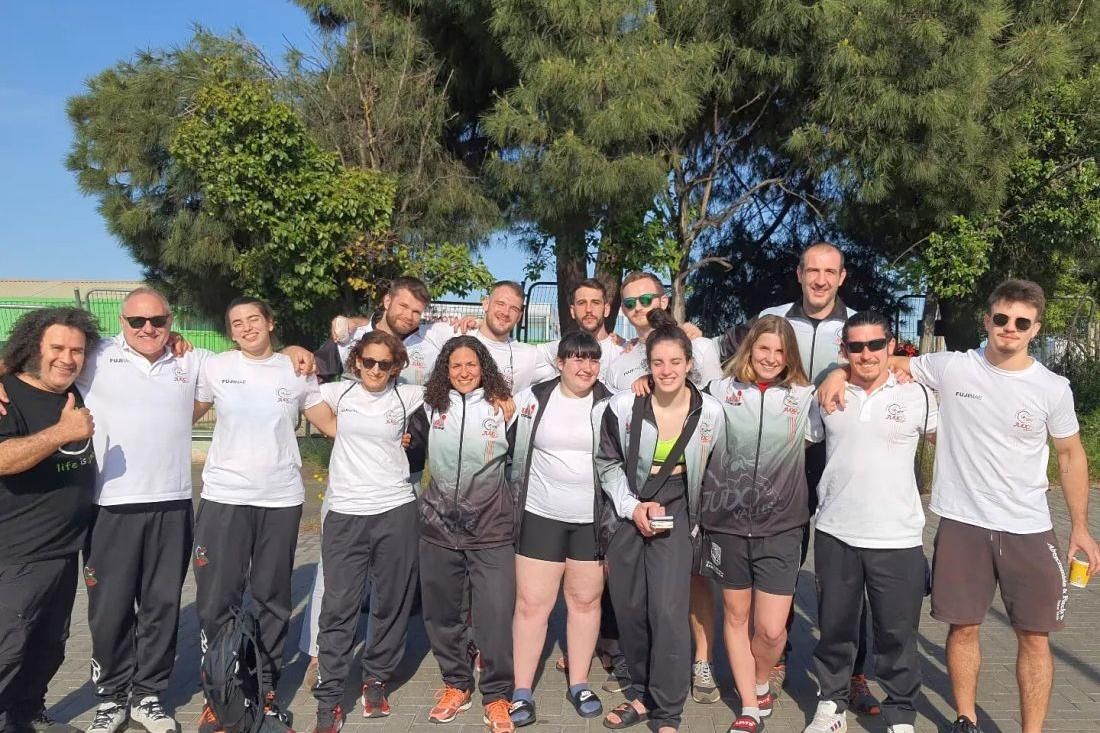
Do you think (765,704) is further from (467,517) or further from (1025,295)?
(1025,295)

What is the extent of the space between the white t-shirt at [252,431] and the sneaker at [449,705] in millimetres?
1230

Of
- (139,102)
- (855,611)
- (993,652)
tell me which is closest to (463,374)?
(855,611)

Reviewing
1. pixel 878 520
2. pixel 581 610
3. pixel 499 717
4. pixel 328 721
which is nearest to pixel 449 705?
pixel 499 717

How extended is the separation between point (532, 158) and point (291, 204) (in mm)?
2716

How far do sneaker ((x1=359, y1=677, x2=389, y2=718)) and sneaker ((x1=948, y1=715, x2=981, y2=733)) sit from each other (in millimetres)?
2712

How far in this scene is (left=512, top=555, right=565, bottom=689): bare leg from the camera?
4.02 m

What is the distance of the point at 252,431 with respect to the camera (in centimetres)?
401

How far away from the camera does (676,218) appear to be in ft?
34.7

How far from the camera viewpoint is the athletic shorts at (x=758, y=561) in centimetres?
382

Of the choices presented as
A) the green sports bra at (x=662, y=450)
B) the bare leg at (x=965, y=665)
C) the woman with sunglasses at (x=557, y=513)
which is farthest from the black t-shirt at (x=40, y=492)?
the bare leg at (x=965, y=665)

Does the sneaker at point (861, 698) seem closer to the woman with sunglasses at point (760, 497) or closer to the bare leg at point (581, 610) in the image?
the woman with sunglasses at point (760, 497)

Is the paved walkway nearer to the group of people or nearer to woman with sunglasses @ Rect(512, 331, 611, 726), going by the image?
the group of people

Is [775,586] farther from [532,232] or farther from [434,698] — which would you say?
[532,232]

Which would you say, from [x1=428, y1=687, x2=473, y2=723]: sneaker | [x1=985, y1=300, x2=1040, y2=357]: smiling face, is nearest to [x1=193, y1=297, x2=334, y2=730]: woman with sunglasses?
[x1=428, y1=687, x2=473, y2=723]: sneaker
